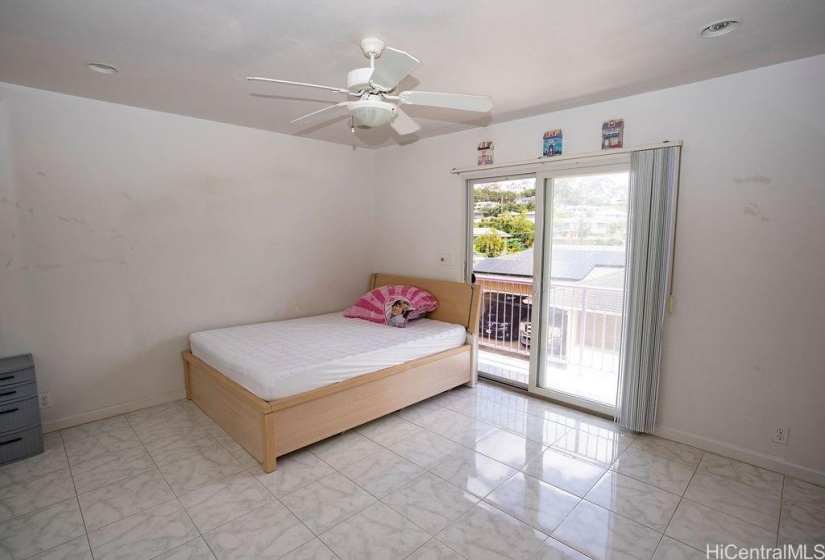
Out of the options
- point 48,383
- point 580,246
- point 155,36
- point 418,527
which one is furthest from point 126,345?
point 580,246

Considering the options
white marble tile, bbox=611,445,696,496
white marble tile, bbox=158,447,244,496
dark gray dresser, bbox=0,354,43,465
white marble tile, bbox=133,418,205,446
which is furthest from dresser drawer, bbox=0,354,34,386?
white marble tile, bbox=611,445,696,496

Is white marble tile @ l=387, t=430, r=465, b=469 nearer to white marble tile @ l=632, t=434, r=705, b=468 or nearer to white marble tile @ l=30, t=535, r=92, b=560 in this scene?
white marble tile @ l=632, t=434, r=705, b=468

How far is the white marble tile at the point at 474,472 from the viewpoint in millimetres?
2355

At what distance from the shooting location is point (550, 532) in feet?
6.55

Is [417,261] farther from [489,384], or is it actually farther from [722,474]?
[722,474]

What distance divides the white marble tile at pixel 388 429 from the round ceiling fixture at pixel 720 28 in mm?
2985

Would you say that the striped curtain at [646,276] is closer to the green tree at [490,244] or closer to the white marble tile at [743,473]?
the white marble tile at [743,473]

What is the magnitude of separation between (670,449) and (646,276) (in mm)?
1224

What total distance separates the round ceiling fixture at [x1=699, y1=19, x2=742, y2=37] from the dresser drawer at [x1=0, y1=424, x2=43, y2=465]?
4589 mm

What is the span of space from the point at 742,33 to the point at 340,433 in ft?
11.2

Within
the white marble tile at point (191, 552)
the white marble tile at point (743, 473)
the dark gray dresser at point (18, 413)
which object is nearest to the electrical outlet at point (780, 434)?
the white marble tile at point (743, 473)

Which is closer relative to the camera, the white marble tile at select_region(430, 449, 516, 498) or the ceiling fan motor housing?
the ceiling fan motor housing

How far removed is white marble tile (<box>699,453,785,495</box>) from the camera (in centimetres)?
236

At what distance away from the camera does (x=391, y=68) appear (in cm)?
172
